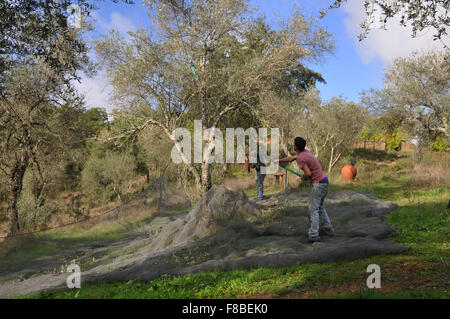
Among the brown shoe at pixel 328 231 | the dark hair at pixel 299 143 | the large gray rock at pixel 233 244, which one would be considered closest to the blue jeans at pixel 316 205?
the large gray rock at pixel 233 244

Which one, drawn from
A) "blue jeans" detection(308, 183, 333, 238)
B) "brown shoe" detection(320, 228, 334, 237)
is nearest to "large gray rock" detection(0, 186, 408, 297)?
"brown shoe" detection(320, 228, 334, 237)

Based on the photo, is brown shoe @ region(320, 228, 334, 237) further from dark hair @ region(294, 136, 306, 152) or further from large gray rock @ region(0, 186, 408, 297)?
dark hair @ region(294, 136, 306, 152)

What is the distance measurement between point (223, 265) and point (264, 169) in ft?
24.1

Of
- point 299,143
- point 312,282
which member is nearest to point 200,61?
point 299,143

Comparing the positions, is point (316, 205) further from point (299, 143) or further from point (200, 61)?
point (200, 61)

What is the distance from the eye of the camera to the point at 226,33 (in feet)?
44.4

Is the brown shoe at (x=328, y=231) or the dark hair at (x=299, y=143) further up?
the dark hair at (x=299, y=143)

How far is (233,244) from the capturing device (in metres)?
6.26

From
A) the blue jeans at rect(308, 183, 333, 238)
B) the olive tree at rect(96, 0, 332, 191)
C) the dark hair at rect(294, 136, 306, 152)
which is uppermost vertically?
the olive tree at rect(96, 0, 332, 191)

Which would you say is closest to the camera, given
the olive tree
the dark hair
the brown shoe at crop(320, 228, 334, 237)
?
the dark hair

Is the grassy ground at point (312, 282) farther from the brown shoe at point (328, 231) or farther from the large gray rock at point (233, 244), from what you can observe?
the brown shoe at point (328, 231)

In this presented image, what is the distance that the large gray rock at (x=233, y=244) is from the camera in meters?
5.05

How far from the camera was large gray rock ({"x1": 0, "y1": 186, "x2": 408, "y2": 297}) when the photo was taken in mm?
5047
